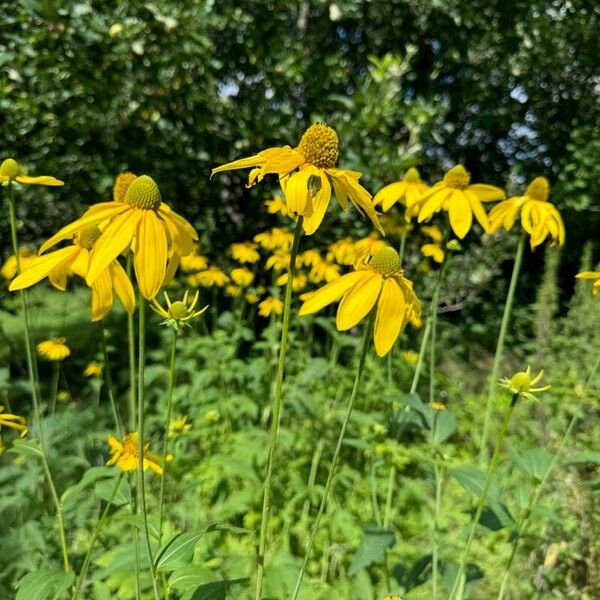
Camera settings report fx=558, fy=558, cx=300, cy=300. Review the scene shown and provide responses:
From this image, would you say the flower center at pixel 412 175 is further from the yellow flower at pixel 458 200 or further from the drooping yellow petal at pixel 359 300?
the drooping yellow petal at pixel 359 300

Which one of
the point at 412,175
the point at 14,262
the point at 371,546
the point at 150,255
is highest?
the point at 412,175

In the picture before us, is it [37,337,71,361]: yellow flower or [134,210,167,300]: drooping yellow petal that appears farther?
→ [37,337,71,361]: yellow flower

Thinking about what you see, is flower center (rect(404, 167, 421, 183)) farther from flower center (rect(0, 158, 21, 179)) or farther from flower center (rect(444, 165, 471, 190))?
flower center (rect(0, 158, 21, 179))

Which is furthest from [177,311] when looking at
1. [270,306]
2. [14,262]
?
[270,306]

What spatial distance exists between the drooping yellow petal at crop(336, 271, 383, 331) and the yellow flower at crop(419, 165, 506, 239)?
1.49 ft

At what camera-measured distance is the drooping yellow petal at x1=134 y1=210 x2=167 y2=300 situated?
83 cm

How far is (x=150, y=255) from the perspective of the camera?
2.84 feet

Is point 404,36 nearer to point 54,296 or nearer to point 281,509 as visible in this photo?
point 281,509

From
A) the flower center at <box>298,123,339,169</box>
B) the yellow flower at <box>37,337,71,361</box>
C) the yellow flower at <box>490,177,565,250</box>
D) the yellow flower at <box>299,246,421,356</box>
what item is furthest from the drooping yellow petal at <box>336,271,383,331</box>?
the yellow flower at <box>37,337,71,361</box>

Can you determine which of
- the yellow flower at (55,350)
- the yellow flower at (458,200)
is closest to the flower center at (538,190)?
the yellow flower at (458,200)

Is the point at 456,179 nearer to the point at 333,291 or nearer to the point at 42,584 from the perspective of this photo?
the point at 333,291

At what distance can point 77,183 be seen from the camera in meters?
3.86

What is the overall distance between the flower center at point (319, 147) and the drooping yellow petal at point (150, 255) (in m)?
0.30

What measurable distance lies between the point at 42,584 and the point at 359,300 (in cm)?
79
